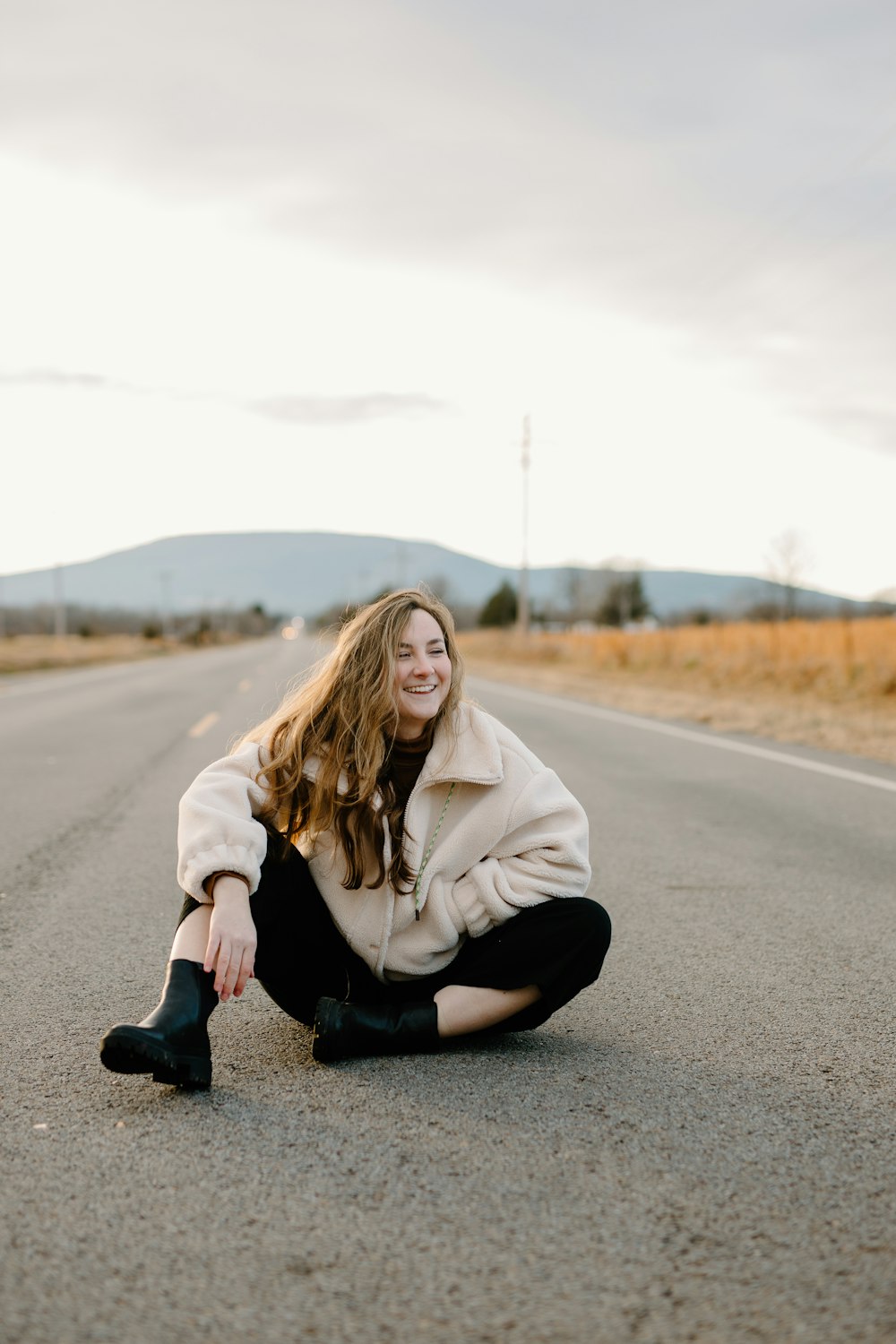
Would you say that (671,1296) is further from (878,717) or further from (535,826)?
(878,717)

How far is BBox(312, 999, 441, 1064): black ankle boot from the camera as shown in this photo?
3.06 meters

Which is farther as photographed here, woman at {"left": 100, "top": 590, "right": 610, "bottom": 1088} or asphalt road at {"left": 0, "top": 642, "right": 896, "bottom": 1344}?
woman at {"left": 100, "top": 590, "right": 610, "bottom": 1088}

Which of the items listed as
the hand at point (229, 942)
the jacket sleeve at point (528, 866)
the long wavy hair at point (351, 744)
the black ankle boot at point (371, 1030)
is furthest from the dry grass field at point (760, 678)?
the hand at point (229, 942)

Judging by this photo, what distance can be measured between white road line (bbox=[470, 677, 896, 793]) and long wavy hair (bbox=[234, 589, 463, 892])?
5849 millimetres

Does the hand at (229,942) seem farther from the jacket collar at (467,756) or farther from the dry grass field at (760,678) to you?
the dry grass field at (760,678)

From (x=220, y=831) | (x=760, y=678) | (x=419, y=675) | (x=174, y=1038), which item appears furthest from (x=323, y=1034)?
(x=760, y=678)

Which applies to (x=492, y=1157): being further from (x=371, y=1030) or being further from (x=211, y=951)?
(x=211, y=951)

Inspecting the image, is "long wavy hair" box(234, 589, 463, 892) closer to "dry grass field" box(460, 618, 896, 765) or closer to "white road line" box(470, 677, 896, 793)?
"white road line" box(470, 677, 896, 793)

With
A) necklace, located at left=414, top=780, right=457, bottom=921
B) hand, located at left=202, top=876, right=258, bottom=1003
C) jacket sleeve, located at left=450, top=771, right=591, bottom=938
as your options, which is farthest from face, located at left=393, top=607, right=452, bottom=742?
hand, located at left=202, top=876, right=258, bottom=1003

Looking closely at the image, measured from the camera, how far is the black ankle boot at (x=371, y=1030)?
10.0ft

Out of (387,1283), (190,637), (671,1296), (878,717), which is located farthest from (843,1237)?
(190,637)

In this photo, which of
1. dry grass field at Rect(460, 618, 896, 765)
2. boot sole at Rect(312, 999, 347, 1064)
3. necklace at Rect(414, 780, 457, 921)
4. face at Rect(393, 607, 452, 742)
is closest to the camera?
boot sole at Rect(312, 999, 347, 1064)

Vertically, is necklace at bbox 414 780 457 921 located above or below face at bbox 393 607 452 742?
below

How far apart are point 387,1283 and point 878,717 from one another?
1300cm
